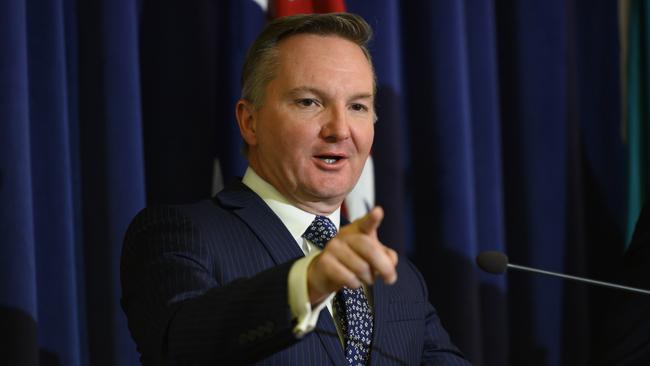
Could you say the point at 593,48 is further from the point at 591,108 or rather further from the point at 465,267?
the point at 465,267

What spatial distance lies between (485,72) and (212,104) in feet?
2.88

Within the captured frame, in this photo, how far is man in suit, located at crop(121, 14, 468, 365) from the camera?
1.14 metres

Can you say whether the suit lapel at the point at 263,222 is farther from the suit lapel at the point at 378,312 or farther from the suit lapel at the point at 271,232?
the suit lapel at the point at 378,312

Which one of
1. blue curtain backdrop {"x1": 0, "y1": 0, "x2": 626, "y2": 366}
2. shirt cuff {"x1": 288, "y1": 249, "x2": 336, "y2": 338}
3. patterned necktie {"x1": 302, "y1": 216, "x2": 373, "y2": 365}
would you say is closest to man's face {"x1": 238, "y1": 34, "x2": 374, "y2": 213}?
patterned necktie {"x1": 302, "y1": 216, "x2": 373, "y2": 365}

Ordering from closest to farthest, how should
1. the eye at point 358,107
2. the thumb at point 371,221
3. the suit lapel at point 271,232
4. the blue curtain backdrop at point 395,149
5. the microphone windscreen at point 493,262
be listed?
the thumb at point 371,221 → the suit lapel at point 271,232 → the microphone windscreen at point 493,262 → the eye at point 358,107 → the blue curtain backdrop at point 395,149

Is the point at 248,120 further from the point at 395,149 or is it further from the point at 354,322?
the point at 395,149

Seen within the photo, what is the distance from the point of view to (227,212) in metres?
1.66

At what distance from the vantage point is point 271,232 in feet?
5.30

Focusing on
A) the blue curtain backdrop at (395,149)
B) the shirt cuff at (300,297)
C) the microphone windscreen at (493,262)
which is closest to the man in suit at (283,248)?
the shirt cuff at (300,297)

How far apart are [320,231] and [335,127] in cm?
20

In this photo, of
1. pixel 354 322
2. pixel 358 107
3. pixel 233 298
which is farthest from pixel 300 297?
pixel 358 107

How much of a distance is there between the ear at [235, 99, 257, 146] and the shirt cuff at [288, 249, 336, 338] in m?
0.72

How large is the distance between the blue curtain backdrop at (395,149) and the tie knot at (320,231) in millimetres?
562

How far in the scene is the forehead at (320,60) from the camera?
1721 mm
